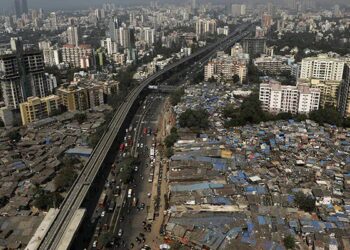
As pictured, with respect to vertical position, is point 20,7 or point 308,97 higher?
point 20,7

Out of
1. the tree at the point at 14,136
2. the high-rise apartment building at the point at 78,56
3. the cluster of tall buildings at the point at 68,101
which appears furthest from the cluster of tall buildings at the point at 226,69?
the tree at the point at 14,136

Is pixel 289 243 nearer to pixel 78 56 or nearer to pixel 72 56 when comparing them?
pixel 78 56

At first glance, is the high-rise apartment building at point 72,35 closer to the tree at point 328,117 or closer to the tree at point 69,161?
the tree at point 69,161

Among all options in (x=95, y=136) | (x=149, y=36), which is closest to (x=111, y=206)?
(x=95, y=136)

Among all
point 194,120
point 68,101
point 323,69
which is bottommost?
point 68,101

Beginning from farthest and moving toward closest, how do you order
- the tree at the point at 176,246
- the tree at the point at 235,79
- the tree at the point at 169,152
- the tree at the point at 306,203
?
the tree at the point at 235,79 → the tree at the point at 169,152 → the tree at the point at 306,203 → the tree at the point at 176,246

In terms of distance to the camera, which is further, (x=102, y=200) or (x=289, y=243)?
(x=102, y=200)
